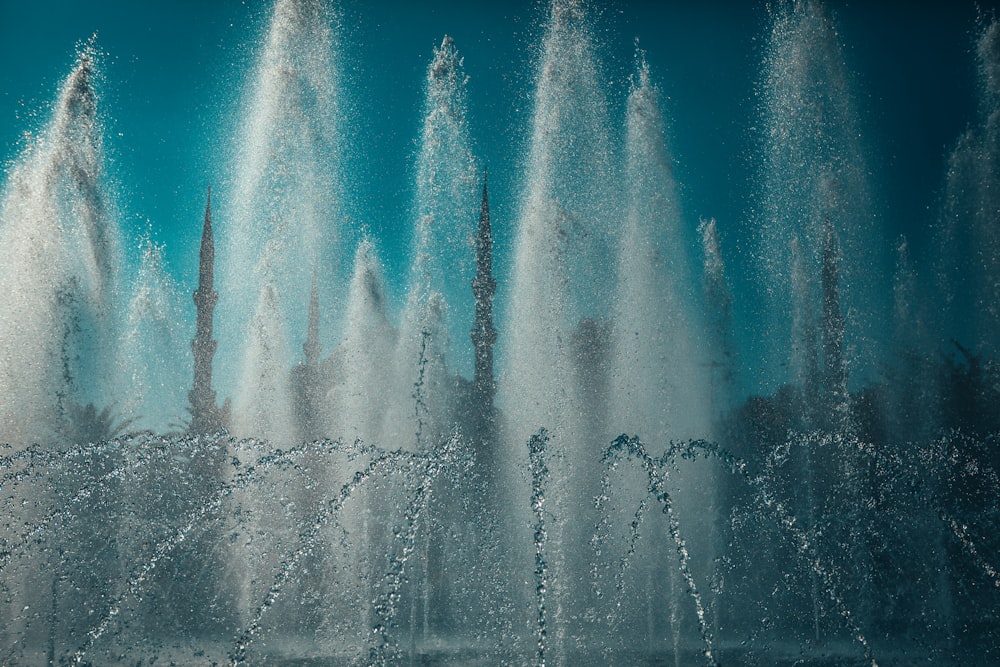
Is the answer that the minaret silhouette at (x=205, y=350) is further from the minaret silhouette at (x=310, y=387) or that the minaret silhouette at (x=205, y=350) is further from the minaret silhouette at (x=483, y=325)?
the minaret silhouette at (x=483, y=325)

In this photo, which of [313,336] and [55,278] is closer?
[55,278]

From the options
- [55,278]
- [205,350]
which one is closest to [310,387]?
Answer: [205,350]

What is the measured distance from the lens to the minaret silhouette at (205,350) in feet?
82.1

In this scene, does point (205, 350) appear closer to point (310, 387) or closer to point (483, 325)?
point (310, 387)

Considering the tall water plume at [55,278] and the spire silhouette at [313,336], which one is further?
the spire silhouette at [313,336]

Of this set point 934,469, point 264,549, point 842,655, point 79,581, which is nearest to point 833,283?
point 934,469

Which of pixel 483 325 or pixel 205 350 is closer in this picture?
pixel 483 325

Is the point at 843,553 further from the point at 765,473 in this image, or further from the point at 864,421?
the point at 864,421

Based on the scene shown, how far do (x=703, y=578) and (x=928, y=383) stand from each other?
1000 centimetres

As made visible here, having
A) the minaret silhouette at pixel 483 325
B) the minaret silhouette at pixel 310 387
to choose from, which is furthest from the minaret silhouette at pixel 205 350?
the minaret silhouette at pixel 483 325

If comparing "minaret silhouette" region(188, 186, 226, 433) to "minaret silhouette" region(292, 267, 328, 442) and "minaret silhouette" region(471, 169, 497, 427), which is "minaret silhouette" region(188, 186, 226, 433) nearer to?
"minaret silhouette" region(292, 267, 328, 442)

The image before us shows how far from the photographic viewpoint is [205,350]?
26594 millimetres

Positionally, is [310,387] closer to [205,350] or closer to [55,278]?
[205,350]

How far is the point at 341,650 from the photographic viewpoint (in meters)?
8.36
